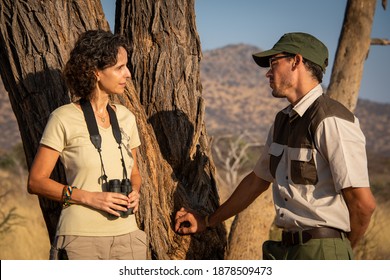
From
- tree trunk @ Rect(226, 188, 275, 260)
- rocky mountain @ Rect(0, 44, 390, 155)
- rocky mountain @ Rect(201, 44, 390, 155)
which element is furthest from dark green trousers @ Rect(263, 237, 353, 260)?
rocky mountain @ Rect(201, 44, 390, 155)

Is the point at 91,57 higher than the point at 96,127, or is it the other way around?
the point at 91,57

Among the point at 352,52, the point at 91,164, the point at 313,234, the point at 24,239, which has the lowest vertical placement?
the point at 24,239

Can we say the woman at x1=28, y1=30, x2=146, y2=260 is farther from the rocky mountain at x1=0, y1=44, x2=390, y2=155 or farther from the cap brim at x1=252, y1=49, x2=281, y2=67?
the rocky mountain at x1=0, y1=44, x2=390, y2=155

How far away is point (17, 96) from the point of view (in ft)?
13.2

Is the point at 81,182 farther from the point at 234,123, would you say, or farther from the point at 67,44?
the point at 234,123

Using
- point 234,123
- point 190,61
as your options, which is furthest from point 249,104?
point 190,61

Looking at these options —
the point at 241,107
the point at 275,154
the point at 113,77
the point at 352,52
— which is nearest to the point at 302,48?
the point at 275,154

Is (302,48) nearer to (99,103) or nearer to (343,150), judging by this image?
(343,150)

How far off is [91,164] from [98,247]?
0.40m

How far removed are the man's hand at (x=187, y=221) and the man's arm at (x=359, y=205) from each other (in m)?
1.06

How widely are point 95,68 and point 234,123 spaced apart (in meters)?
58.6

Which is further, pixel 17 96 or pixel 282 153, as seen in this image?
pixel 17 96

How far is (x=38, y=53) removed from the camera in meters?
3.92

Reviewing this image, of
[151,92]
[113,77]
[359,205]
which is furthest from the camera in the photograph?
[151,92]
